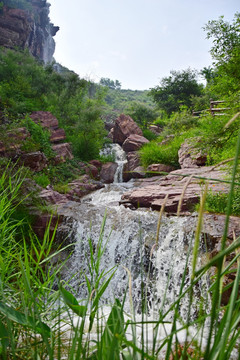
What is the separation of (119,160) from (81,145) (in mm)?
2957

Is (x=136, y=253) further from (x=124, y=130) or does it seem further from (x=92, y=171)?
(x=124, y=130)

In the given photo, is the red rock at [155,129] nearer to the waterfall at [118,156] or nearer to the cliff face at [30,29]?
the waterfall at [118,156]

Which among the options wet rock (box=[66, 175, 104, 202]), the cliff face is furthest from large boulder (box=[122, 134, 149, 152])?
the cliff face

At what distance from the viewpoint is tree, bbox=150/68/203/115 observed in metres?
20.9

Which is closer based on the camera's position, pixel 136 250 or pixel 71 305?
pixel 71 305

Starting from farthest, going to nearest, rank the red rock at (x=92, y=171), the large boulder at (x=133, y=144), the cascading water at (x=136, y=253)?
1. the large boulder at (x=133, y=144)
2. the red rock at (x=92, y=171)
3. the cascading water at (x=136, y=253)

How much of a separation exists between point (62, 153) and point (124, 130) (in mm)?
7177

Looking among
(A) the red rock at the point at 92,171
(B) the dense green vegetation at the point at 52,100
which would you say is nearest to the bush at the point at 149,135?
(B) the dense green vegetation at the point at 52,100

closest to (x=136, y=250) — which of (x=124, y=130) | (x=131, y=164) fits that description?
(x=131, y=164)

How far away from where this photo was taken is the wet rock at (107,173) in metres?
10.6

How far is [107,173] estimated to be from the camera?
35.4 ft

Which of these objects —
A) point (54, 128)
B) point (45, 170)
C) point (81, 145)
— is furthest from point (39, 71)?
point (45, 170)

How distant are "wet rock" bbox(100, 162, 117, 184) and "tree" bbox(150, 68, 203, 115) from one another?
1231cm

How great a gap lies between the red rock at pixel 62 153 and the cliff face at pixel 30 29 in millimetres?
17226
